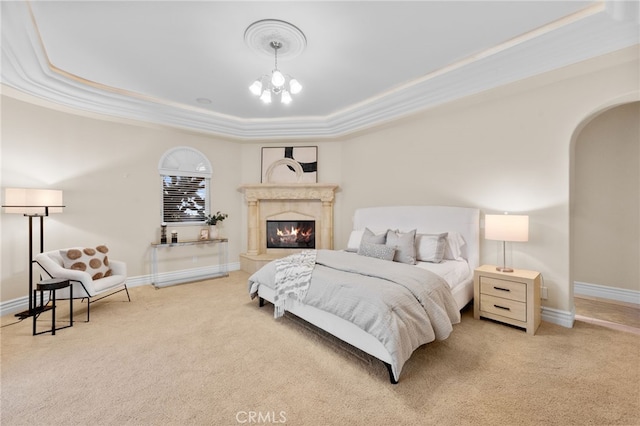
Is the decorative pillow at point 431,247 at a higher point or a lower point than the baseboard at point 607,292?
higher

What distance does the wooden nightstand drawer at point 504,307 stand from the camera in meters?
2.89

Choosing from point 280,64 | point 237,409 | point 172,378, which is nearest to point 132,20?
point 280,64

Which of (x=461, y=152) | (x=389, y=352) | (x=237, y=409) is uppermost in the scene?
(x=461, y=152)

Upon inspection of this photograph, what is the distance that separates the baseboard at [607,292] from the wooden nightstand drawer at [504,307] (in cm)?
207

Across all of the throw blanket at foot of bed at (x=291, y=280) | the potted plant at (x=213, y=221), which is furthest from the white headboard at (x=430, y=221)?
the potted plant at (x=213, y=221)

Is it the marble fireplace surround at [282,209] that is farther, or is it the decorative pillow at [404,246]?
the marble fireplace surround at [282,209]

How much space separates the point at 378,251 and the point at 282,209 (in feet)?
9.36

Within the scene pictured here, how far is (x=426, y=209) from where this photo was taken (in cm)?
418

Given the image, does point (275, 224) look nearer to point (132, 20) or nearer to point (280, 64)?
point (280, 64)

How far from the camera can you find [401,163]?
4.67 meters

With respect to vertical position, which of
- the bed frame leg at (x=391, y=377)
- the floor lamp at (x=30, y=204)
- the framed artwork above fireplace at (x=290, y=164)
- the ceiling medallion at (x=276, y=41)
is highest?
the ceiling medallion at (x=276, y=41)

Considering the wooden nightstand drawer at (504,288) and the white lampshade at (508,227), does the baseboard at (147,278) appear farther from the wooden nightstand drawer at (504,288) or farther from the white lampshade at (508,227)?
the white lampshade at (508,227)

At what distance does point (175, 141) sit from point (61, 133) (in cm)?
155

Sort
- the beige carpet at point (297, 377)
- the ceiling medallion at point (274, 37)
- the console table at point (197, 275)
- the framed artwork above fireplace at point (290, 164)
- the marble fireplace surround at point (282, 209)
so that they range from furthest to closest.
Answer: the framed artwork above fireplace at point (290, 164) → the marble fireplace surround at point (282, 209) → the console table at point (197, 275) → the ceiling medallion at point (274, 37) → the beige carpet at point (297, 377)
